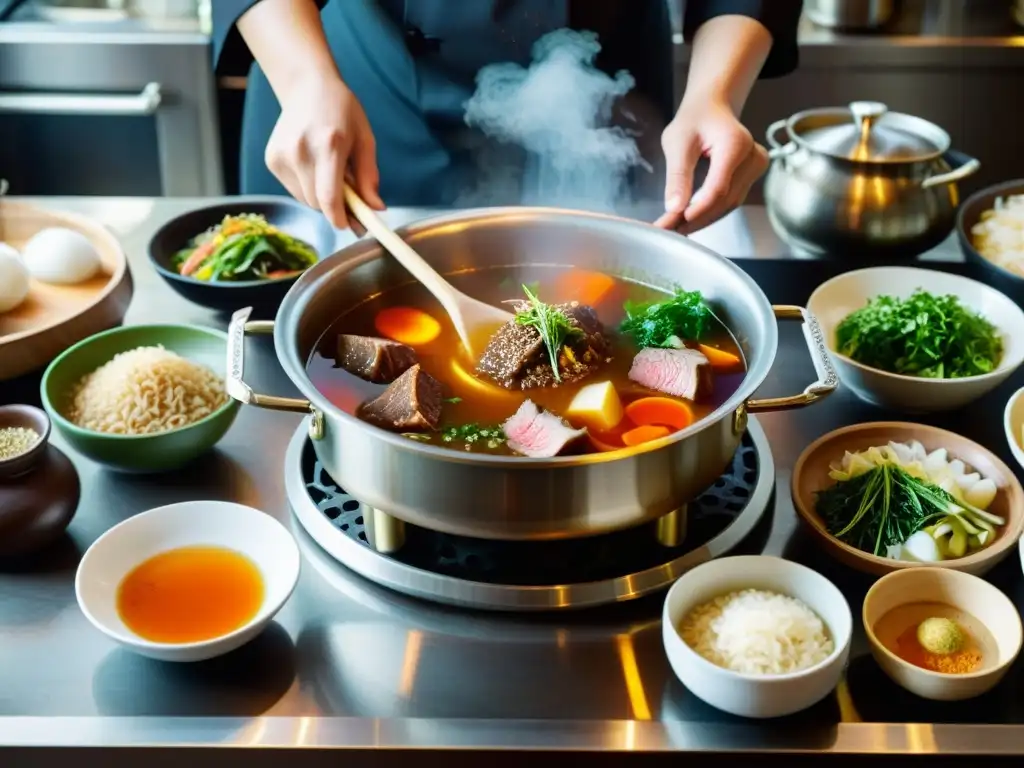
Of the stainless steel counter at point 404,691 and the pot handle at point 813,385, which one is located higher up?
the pot handle at point 813,385

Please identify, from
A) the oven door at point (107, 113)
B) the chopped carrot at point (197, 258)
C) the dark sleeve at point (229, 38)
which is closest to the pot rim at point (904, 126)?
the dark sleeve at point (229, 38)

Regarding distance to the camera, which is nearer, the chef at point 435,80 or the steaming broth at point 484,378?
the steaming broth at point 484,378

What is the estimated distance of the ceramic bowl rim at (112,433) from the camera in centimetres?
188

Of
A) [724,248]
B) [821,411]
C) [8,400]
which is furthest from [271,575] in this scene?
[724,248]

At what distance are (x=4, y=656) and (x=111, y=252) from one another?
110 centimetres

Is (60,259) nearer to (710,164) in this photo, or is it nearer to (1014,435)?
(710,164)

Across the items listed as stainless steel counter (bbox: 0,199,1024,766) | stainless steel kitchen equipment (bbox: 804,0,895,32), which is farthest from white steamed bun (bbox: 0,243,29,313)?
stainless steel kitchen equipment (bbox: 804,0,895,32)

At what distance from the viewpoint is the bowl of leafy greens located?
2.09 meters

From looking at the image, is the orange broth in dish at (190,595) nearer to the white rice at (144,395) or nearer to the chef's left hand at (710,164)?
the white rice at (144,395)

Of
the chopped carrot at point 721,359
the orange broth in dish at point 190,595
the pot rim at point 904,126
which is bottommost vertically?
the orange broth in dish at point 190,595

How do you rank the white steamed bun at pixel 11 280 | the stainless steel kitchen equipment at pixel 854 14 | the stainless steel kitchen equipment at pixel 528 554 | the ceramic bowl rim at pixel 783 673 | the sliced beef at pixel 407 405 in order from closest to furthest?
the ceramic bowl rim at pixel 783 673, the stainless steel kitchen equipment at pixel 528 554, the sliced beef at pixel 407 405, the white steamed bun at pixel 11 280, the stainless steel kitchen equipment at pixel 854 14

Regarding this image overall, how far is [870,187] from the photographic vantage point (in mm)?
2469

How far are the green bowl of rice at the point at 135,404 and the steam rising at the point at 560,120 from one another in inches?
38.1

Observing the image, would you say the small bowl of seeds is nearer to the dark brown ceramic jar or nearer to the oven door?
the dark brown ceramic jar
